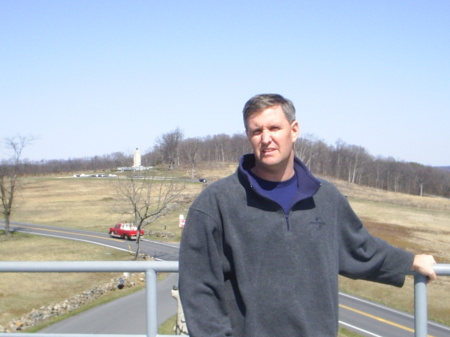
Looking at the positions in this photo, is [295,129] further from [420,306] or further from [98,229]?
[98,229]

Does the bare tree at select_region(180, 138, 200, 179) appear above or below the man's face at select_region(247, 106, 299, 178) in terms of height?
above

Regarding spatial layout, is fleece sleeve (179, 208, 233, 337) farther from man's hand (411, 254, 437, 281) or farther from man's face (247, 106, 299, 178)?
man's hand (411, 254, 437, 281)

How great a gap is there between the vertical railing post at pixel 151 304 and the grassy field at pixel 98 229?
1.25 m

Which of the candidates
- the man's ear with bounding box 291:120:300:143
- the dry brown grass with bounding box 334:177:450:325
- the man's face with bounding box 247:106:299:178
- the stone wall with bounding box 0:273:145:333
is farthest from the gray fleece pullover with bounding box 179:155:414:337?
the dry brown grass with bounding box 334:177:450:325

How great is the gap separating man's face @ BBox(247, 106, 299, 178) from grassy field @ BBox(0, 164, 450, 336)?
1874mm

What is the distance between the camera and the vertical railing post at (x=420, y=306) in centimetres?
276

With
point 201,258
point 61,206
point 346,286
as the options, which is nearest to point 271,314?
point 201,258

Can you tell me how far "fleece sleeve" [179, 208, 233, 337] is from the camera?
215 centimetres

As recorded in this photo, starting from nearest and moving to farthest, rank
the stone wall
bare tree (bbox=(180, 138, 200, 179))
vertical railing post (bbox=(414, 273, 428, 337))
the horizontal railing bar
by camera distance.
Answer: vertical railing post (bbox=(414, 273, 428, 337)), the horizontal railing bar, the stone wall, bare tree (bbox=(180, 138, 200, 179))

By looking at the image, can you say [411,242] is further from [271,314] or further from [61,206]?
[61,206]

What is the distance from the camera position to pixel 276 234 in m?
2.21

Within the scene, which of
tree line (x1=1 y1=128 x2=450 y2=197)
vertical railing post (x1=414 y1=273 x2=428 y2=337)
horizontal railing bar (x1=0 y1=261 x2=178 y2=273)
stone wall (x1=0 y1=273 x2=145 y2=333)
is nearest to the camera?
vertical railing post (x1=414 y1=273 x2=428 y2=337)

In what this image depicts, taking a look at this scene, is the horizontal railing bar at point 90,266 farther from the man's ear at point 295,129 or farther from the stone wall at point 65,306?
the stone wall at point 65,306

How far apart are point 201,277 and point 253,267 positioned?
22 cm
